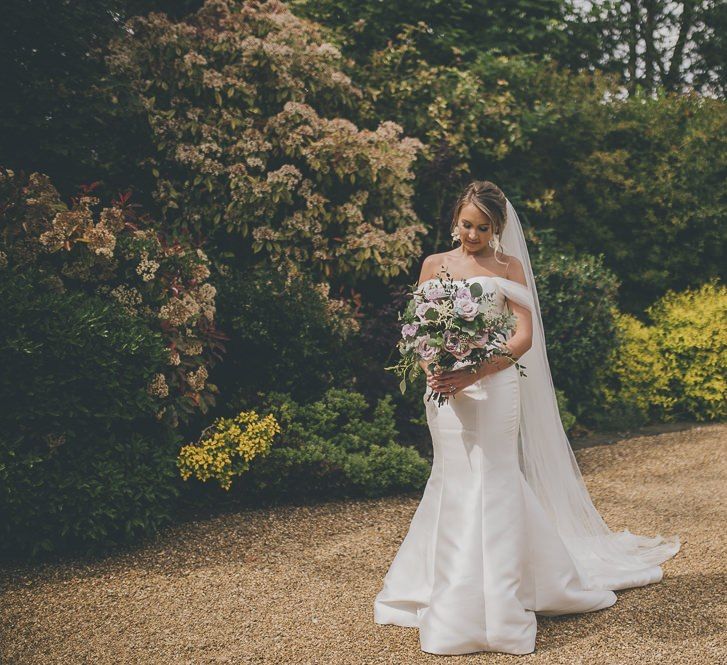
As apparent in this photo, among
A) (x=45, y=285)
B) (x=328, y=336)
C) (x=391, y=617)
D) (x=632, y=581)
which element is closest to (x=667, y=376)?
(x=328, y=336)

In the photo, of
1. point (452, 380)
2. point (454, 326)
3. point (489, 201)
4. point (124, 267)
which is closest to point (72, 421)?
point (124, 267)

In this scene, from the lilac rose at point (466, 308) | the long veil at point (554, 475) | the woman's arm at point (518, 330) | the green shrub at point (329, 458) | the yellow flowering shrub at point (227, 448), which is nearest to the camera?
the lilac rose at point (466, 308)

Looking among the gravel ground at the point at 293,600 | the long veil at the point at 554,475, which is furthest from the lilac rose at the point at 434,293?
the gravel ground at the point at 293,600

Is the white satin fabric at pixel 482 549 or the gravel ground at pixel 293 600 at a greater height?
the white satin fabric at pixel 482 549

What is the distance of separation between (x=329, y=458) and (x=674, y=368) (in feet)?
16.6

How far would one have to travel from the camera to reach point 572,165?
10.5m

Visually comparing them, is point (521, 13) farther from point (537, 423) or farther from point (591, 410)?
point (537, 423)

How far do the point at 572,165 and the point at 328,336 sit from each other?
5428 mm

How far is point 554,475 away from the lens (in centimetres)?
454

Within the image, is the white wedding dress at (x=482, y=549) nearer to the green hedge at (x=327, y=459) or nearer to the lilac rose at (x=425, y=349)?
the lilac rose at (x=425, y=349)

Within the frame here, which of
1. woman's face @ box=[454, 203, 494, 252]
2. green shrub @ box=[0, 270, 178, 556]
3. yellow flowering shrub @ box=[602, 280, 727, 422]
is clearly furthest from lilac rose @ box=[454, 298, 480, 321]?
yellow flowering shrub @ box=[602, 280, 727, 422]

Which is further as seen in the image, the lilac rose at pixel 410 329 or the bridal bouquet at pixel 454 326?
the lilac rose at pixel 410 329

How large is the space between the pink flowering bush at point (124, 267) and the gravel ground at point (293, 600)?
40.6 inches

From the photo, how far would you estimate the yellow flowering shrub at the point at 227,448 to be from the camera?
576 centimetres
